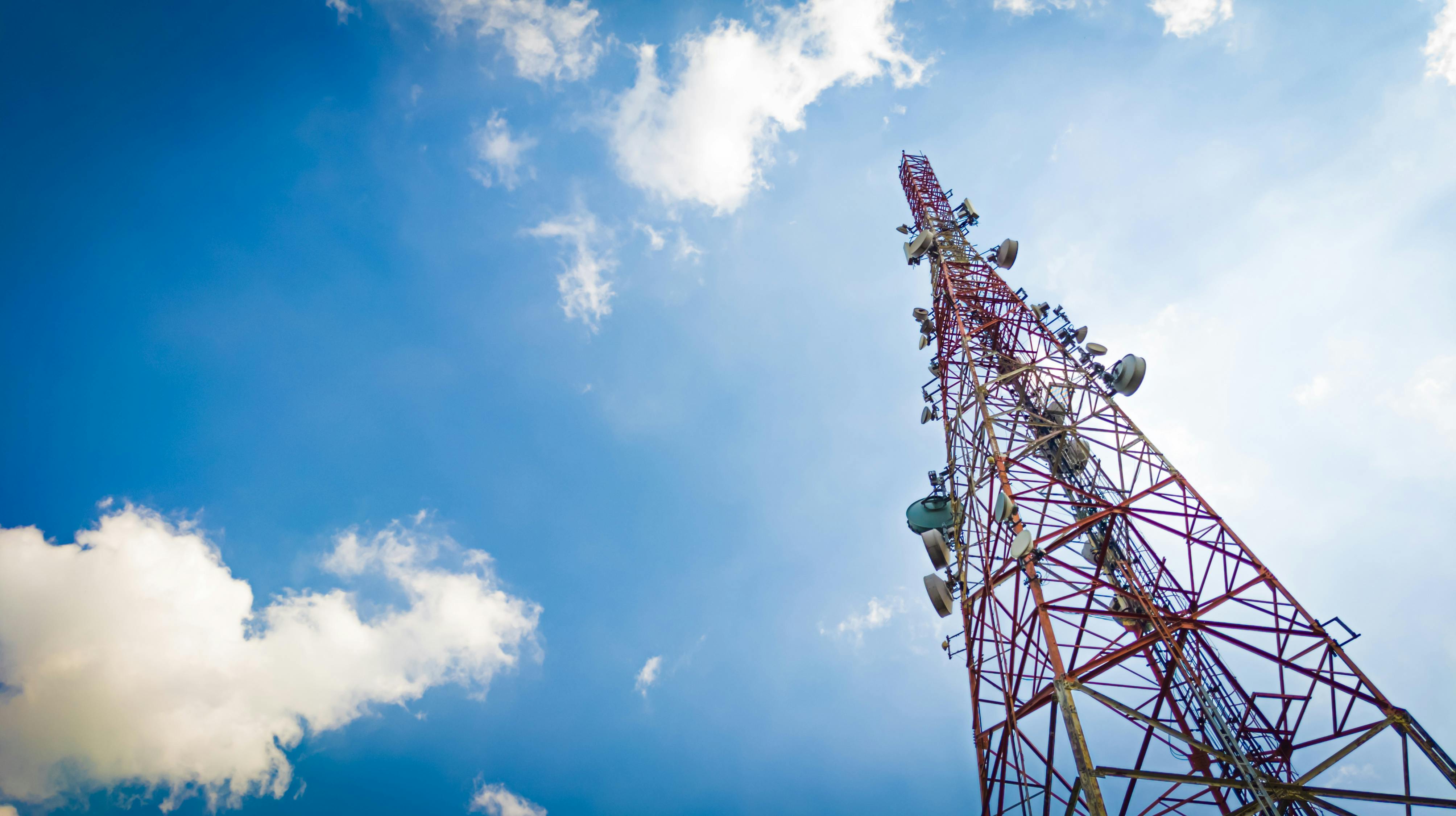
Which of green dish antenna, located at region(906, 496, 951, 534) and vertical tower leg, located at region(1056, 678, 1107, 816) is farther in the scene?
green dish antenna, located at region(906, 496, 951, 534)

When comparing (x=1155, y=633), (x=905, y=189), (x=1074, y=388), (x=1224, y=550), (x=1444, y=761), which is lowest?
(x=1444, y=761)

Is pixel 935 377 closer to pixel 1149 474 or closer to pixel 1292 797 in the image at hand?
pixel 1149 474

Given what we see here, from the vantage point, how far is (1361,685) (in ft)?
30.6

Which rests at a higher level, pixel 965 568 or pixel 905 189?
pixel 905 189

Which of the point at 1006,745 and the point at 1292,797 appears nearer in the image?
the point at 1292,797

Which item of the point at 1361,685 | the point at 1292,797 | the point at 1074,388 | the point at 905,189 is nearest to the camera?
the point at 1292,797

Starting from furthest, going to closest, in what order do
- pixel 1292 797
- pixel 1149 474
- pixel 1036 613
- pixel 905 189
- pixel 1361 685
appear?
pixel 905 189 < pixel 1149 474 < pixel 1036 613 < pixel 1361 685 < pixel 1292 797

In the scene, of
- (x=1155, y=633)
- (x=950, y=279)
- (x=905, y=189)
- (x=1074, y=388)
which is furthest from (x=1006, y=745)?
(x=905, y=189)

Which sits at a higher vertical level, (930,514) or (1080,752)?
(930,514)

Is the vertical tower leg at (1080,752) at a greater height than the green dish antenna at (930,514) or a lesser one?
lesser

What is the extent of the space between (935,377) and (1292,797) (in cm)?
1213

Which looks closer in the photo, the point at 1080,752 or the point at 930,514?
the point at 1080,752

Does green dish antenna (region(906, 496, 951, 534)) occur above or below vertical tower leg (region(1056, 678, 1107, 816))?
above

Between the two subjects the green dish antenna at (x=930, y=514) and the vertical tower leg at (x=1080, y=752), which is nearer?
the vertical tower leg at (x=1080, y=752)
